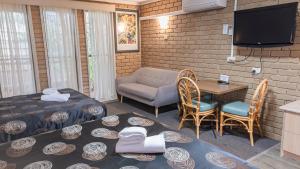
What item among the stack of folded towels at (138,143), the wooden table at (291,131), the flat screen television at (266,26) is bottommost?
the wooden table at (291,131)

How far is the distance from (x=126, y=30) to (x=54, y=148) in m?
3.94

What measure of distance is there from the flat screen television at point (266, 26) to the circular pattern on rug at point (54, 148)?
9.07 ft

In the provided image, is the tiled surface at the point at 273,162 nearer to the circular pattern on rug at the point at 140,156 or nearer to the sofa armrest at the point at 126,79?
the circular pattern on rug at the point at 140,156

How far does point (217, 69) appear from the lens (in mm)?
3664

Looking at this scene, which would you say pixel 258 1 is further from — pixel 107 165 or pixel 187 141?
pixel 107 165

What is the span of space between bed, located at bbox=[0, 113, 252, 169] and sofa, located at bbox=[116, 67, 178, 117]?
1.97m

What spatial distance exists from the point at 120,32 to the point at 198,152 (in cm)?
407

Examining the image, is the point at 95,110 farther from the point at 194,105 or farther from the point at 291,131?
the point at 291,131

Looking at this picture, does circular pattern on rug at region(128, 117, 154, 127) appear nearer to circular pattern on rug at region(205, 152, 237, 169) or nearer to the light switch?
circular pattern on rug at region(205, 152, 237, 169)

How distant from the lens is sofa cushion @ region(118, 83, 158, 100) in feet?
13.0

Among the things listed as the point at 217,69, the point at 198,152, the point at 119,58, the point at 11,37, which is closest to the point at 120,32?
the point at 119,58

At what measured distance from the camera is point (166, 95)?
395 cm

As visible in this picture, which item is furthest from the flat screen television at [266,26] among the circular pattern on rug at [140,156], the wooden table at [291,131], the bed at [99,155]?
the circular pattern on rug at [140,156]

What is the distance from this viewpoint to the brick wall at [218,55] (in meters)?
2.79
